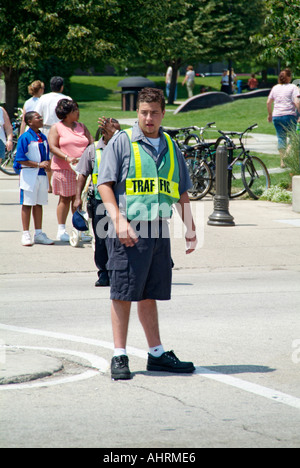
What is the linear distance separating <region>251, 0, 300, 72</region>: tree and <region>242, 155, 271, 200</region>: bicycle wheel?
2.16 metres

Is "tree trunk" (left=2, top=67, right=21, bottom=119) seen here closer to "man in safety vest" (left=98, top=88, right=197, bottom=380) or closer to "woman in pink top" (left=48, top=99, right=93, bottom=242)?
"woman in pink top" (left=48, top=99, right=93, bottom=242)

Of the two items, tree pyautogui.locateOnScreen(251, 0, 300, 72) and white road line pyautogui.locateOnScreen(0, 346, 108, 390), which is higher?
tree pyautogui.locateOnScreen(251, 0, 300, 72)

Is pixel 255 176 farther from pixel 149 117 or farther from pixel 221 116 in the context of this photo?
pixel 221 116

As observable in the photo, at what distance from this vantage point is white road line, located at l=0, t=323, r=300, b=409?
534 centimetres

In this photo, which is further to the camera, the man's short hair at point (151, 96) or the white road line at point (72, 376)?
the man's short hair at point (151, 96)

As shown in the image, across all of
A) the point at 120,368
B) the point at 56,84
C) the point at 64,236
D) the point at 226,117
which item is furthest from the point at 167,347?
the point at 226,117

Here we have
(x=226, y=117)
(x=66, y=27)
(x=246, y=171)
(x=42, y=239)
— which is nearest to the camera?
(x=42, y=239)

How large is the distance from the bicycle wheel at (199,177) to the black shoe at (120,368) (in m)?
10.2

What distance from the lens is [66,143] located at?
11.1 m

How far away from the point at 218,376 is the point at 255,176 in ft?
34.9

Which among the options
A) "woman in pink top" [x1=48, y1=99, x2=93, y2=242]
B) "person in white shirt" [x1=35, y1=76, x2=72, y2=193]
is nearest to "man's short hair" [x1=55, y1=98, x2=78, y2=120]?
"woman in pink top" [x1=48, y1=99, x2=93, y2=242]

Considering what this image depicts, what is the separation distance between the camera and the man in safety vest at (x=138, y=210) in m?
5.74

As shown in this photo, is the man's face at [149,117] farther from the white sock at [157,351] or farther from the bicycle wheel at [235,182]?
the bicycle wheel at [235,182]

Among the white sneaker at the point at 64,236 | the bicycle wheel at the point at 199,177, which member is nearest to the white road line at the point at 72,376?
the white sneaker at the point at 64,236
